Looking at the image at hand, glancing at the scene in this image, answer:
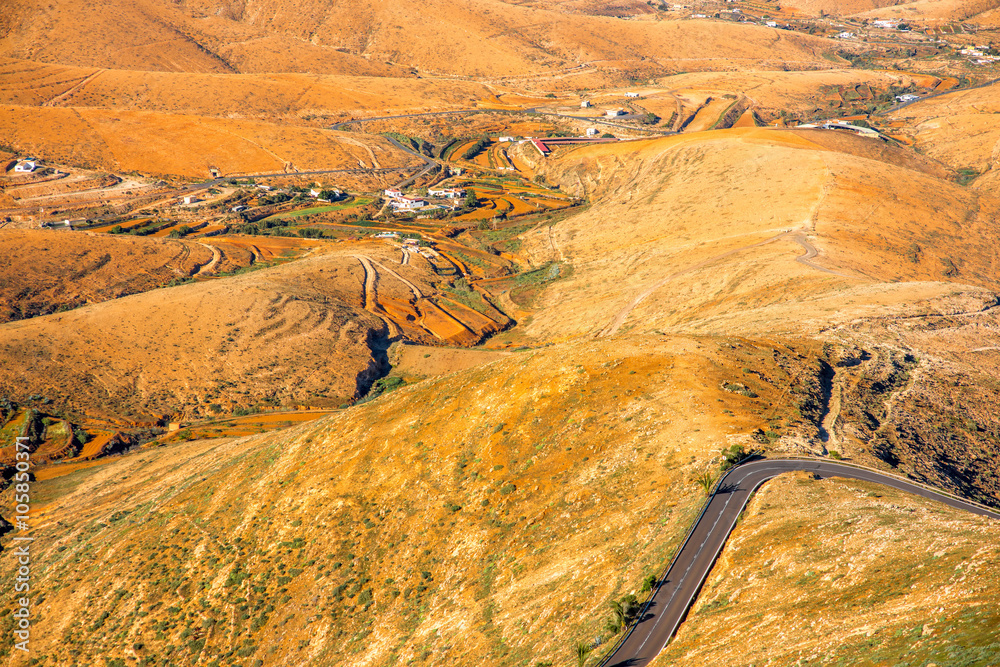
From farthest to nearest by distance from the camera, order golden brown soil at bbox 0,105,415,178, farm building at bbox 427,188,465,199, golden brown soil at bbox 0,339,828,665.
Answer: golden brown soil at bbox 0,105,415,178 < farm building at bbox 427,188,465,199 < golden brown soil at bbox 0,339,828,665

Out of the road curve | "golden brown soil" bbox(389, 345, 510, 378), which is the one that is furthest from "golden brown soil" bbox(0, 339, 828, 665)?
"golden brown soil" bbox(389, 345, 510, 378)

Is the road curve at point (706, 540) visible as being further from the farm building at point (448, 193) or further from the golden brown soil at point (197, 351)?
the farm building at point (448, 193)

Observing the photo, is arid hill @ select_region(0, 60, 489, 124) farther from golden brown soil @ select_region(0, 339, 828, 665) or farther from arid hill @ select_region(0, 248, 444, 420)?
golden brown soil @ select_region(0, 339, 828, 665)

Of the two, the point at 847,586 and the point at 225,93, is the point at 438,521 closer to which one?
the point at 847,586

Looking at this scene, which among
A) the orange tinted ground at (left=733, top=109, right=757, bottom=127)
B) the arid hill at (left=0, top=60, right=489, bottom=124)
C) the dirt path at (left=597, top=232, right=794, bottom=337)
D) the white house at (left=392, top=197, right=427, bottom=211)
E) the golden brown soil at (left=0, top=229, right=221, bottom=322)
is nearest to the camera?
the dirt path at (left=597, top=232, right=794, bottom=337)

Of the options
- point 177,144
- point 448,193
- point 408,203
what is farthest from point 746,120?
point 177,144

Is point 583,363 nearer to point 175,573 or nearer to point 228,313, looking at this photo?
point 175,573

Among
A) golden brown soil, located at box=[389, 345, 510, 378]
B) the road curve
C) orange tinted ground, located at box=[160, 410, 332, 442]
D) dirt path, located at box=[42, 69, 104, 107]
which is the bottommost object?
orange tinted ground, located at box=[160, 410, 332, 442]

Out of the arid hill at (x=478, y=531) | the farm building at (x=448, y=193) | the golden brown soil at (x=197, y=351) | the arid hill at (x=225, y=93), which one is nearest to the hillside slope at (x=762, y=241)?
the arid hill at (x=478, y=531)
